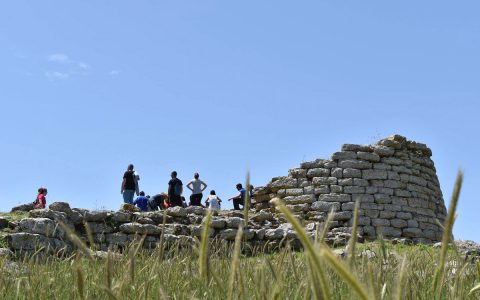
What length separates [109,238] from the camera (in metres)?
13.6

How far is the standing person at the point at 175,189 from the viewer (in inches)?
727

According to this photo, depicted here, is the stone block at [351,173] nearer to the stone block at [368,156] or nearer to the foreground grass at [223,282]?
the stone block at [368,156]

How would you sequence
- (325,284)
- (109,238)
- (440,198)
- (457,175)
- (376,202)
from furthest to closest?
1. (440,198)
2. (376,202)
3. (109,238)
4. (457,175)
5. (325,284)

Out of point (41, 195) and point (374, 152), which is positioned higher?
point (374, 152)

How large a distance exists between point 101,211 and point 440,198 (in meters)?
10.6

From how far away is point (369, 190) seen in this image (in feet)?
54.7

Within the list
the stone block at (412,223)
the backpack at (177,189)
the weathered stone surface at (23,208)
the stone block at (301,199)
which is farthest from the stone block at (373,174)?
the weathered stone surface at (23,208)

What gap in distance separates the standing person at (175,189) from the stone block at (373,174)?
16.9ft

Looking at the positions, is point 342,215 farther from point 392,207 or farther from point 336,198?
point 392,207

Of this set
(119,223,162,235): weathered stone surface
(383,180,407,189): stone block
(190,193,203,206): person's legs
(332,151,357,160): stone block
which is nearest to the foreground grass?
(119,223,162,235): weathered stone surface

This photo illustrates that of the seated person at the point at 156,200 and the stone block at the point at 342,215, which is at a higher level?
the seated person at the point at 156,200

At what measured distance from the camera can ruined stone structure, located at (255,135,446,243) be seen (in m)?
16.5

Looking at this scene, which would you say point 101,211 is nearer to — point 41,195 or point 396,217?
point 41,195

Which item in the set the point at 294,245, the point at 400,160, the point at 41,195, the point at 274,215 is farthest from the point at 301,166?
the point at 41,195
